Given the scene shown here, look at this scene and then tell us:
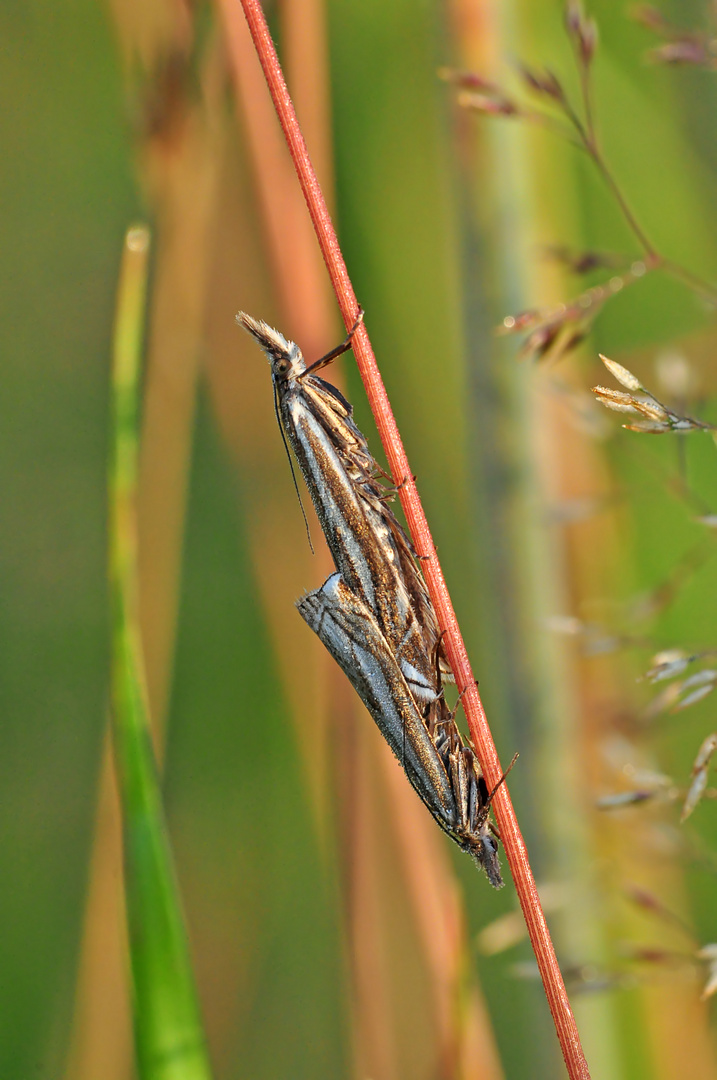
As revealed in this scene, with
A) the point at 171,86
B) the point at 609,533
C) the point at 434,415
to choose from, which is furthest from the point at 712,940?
the point at 171,86

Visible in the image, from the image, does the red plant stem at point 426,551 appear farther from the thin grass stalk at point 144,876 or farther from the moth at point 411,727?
the thin grass stalk at point 144,876

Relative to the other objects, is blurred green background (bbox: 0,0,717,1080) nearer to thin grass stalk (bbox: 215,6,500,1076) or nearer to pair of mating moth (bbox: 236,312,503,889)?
thin grass stalk (bbox: 215,6,500,1076)

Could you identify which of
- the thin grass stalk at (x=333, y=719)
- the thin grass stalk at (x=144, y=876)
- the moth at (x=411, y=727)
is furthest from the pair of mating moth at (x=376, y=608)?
the thin grass stalk at (x=333, y=719)

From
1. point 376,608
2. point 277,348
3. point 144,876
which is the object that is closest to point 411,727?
point 376,608

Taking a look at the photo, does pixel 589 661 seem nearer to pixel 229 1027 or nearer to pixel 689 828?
pixel 689 828

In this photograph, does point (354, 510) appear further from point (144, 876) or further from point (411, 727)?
point (144, 876)

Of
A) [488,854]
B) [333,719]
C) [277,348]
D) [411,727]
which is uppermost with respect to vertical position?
[277,348]

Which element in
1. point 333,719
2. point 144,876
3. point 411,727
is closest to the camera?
point 144,876
